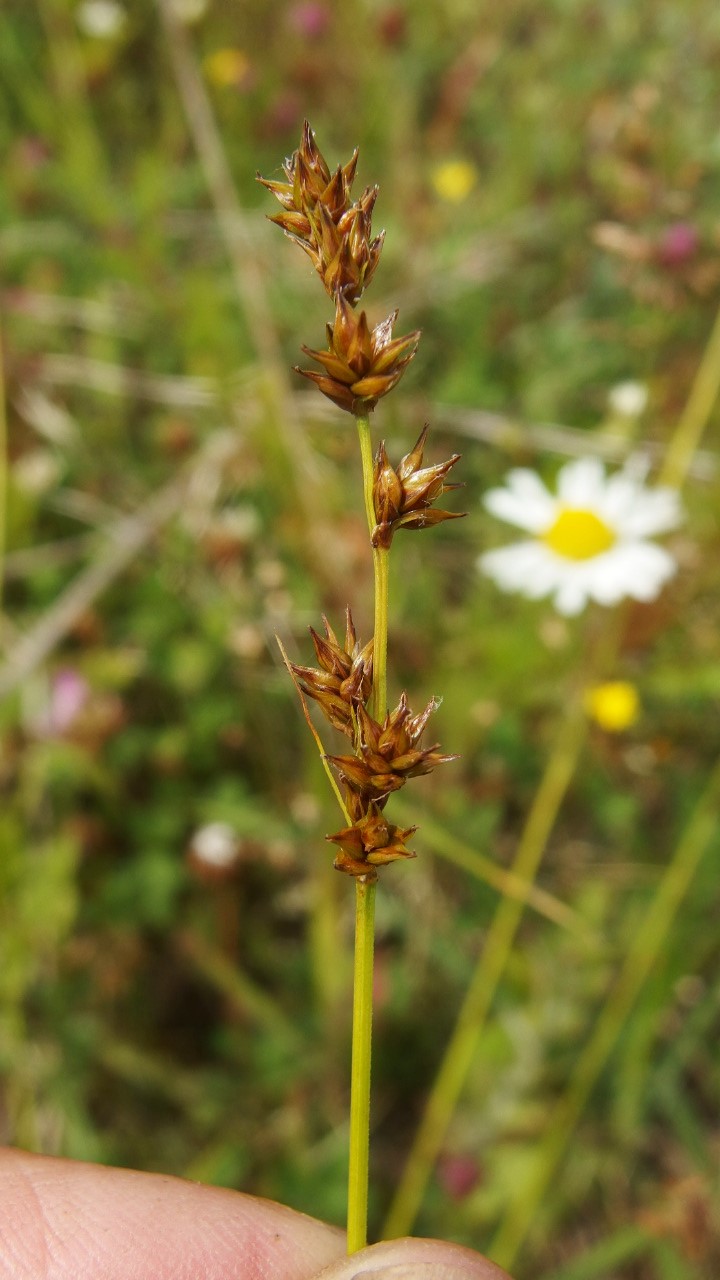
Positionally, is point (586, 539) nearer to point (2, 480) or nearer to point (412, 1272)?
point (2, 480)

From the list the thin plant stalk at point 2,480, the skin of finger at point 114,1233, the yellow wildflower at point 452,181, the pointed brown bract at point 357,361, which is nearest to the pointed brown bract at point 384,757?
the pointed brown bract at point 357,361

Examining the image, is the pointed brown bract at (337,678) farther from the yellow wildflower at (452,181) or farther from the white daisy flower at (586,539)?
the yellow wildflower at (452,181)

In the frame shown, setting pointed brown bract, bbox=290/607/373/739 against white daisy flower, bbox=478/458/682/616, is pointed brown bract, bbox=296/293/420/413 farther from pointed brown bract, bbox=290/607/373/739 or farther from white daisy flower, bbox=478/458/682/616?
white daisy flower, bbox=478/458/682/616

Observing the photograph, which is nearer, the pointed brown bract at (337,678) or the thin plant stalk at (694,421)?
the pointed brown bract at (337,678)

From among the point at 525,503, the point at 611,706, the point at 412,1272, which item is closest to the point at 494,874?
the point at 611,706

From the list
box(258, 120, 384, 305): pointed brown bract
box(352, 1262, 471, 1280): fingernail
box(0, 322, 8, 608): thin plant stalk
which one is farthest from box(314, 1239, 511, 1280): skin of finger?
box(0, 322, 8, 608): thin plant stalk

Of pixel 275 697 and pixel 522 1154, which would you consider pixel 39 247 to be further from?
pixel 522 1154
